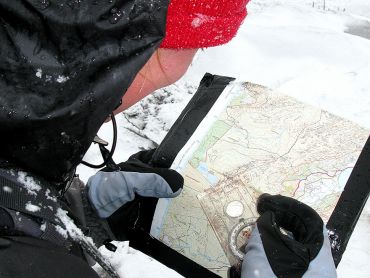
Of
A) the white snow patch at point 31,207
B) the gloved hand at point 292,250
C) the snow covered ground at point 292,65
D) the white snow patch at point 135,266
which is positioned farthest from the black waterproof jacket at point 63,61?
the snow covered ground at point 292,65

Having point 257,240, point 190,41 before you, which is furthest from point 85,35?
point 257,240

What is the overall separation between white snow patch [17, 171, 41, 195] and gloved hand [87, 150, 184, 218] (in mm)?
750

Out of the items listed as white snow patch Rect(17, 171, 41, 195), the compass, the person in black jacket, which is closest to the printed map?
the compass

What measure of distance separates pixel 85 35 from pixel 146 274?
1946 millimetres

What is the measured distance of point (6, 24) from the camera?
2.39 feet

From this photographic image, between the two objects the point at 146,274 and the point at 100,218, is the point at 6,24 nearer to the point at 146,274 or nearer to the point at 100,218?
the point at 100,218

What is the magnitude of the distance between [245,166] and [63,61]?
114 centimetres

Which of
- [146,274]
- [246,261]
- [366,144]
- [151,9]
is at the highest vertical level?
[151,9]

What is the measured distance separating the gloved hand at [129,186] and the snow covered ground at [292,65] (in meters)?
Answer: 1.01

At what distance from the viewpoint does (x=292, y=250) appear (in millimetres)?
1314

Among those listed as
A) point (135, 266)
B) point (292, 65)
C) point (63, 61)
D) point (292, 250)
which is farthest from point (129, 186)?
point (292, 65)

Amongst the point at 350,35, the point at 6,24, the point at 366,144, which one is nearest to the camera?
the point at 6,24

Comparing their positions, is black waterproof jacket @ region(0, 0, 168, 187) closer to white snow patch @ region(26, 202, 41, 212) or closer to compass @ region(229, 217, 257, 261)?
white snow patch @ region(26, 202, 41, 212)

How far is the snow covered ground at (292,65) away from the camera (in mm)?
3238
